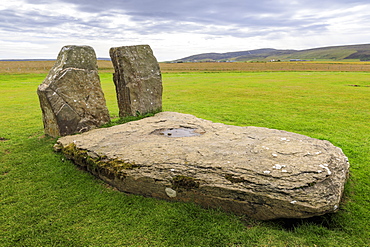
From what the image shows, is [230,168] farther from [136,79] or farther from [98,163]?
[136,79]

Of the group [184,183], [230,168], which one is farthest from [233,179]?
[184,183]

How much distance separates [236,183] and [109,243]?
2658 millimetres

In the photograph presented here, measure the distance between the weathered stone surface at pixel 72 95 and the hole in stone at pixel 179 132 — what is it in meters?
3.41

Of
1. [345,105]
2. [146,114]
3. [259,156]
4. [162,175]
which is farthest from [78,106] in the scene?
[345,105]

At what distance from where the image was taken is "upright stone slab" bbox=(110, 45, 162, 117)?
36.9 feet

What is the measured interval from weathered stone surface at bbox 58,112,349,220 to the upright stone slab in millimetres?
3890

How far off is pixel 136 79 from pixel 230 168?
7.31m

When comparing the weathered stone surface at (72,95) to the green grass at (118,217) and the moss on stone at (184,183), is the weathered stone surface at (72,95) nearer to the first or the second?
the green grass at (118,217)

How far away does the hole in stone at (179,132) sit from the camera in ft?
26.4

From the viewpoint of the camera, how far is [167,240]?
4738 mm

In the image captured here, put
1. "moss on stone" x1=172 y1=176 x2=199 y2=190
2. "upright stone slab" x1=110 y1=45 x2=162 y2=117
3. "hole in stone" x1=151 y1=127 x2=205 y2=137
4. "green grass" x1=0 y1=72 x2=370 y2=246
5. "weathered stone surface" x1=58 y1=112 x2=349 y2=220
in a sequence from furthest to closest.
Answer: "upright stone slab" x1=110 y1=45 x2=162 y2=117 < "hole in stone" x1=151 y1=127 x2=205 y2=137 < "moss on stone" x1=172 y1=176 x2=199 y2=190 < "weathered stone surface" x1=58 y1=112 x2=349 y2=220 < "green grass" x1=0 y1=72 x2=370 y2=246

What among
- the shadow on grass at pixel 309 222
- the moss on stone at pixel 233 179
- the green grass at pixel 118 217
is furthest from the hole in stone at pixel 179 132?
the shadow on grass at pixel 309 222

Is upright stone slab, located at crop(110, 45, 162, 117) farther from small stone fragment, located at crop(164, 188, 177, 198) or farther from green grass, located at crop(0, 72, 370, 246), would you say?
small stone fragment, located at crop(164, 188, 177, 198)

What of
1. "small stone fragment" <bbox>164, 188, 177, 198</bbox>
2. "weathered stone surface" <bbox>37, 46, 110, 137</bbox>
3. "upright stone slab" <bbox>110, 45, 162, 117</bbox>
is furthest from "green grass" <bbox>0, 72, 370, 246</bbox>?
"upright stone slab" <bbox>110, 45, 162, 117</bbox>
